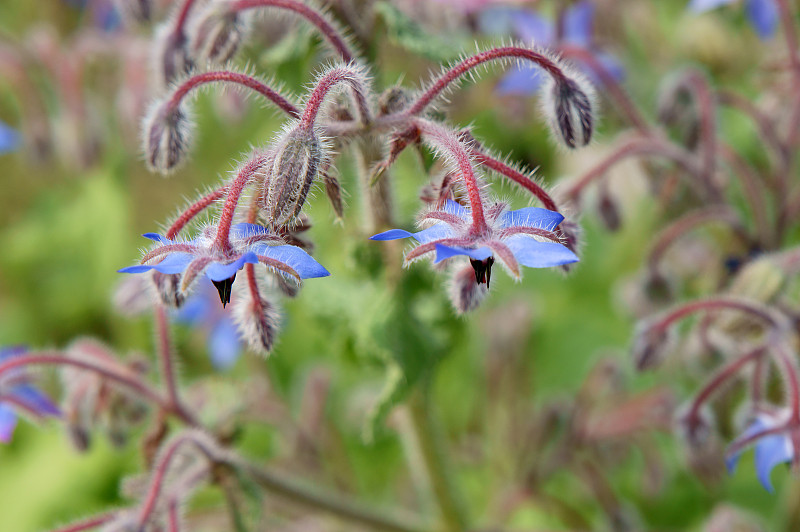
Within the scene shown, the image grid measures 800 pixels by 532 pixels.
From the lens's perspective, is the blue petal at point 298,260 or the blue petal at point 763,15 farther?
the blue petal at point 763,15

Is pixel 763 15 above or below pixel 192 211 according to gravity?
above

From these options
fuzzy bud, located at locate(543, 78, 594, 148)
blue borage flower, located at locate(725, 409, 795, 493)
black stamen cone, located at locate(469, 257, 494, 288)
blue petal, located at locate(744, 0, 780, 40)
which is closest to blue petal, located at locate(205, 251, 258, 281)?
black stamen cone, located at locate(469, 257, 494, 288)

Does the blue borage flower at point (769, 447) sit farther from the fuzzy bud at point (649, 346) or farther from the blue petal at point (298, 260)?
the blue petal at point (298, 260)

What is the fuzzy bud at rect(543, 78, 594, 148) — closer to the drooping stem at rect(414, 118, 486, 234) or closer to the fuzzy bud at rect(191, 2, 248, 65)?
the drooping stem at rect(414, 118, 486, 234)

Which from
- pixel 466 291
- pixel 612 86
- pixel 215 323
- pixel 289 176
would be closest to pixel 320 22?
pixel 289 176

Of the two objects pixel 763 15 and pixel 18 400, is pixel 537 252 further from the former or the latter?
pixel 763 15

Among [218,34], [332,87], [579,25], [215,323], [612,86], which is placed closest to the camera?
[332,87]

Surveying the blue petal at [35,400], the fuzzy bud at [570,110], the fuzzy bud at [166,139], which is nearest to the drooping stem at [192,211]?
the fuzzy bud at [166,139]
